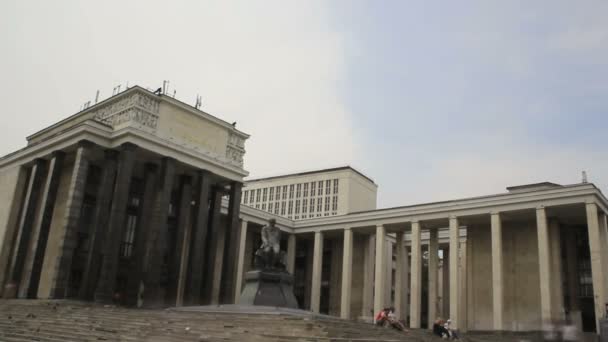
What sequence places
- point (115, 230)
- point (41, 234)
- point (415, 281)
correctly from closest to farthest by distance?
point (115, 230), point (41, 234), point (415, 281)

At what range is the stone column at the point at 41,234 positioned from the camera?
29172 mm

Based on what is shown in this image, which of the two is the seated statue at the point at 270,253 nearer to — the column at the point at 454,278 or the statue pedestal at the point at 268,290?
the statue pedestal at the point at 268,290

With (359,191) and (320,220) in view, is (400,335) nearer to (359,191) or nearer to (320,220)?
(320,220)

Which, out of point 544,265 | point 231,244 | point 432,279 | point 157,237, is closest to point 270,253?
point 157,237

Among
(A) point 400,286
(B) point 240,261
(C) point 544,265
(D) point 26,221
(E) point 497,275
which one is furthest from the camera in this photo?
(B) point 240,261

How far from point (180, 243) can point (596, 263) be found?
2395cm

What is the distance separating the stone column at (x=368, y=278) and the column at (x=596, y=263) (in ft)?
55.4

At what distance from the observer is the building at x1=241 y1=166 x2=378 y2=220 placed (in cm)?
6412

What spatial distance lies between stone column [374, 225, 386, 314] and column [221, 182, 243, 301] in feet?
34.7

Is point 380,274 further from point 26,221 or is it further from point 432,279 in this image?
point 26,221

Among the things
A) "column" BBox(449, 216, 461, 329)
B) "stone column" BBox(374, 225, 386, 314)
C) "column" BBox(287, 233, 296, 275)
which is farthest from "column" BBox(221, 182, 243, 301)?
"column" BBox(449, 216, 461, 329)

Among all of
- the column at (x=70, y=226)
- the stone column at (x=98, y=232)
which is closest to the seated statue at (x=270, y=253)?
the stone column at (x=98, y=232)

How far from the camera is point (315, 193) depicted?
222 feet

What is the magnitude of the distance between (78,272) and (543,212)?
1098 inches
